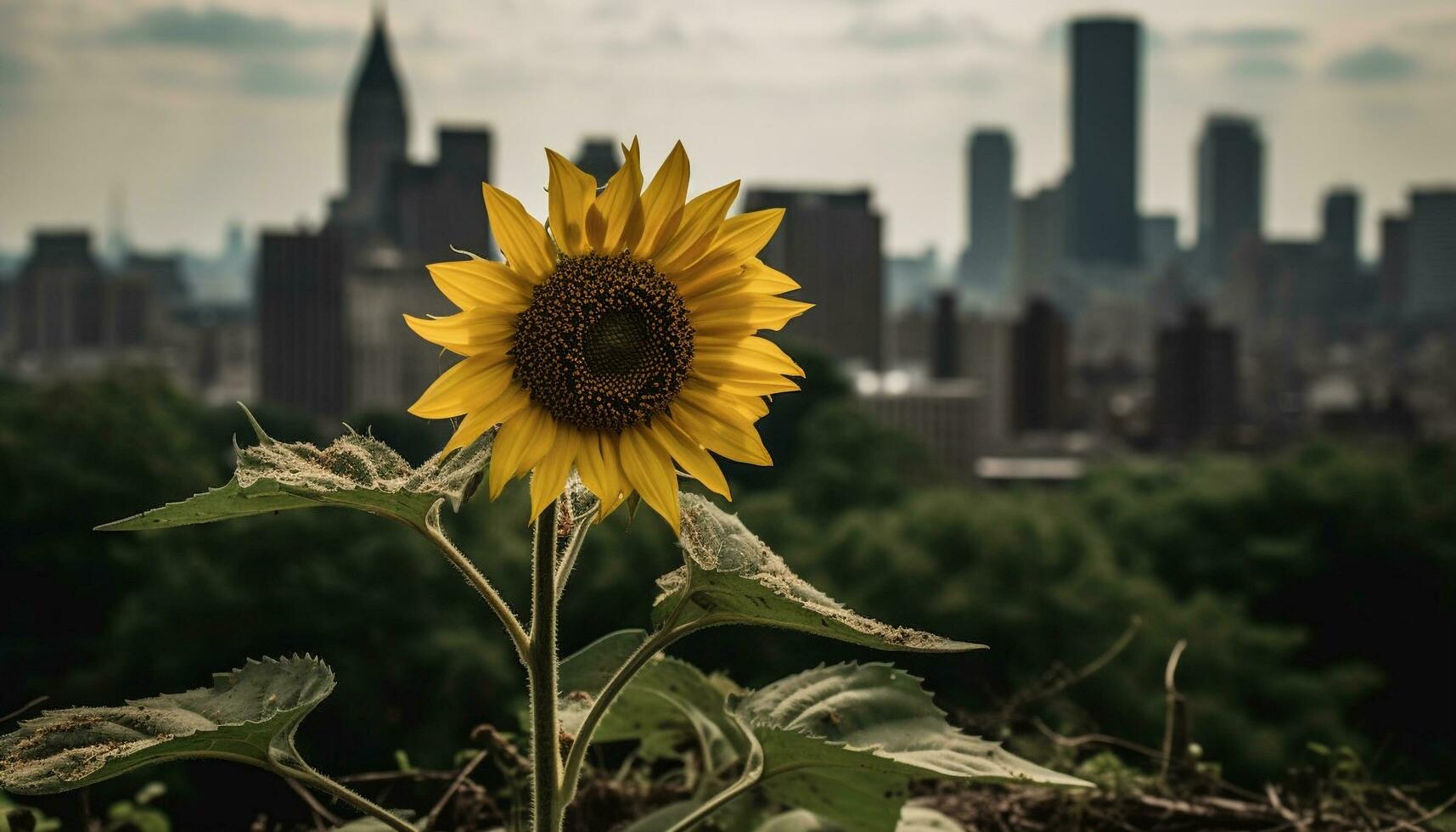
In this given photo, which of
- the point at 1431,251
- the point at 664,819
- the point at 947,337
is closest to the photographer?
the point at 664,819

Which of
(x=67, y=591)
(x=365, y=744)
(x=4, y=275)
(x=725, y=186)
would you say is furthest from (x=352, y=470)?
(x=4, y=275)

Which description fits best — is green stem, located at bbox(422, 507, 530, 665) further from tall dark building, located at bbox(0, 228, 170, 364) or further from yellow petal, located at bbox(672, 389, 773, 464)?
tall dark building, located at bbox(0, 228, 170, 364)

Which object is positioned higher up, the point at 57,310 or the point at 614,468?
the point at 614,468

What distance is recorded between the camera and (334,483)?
171cm

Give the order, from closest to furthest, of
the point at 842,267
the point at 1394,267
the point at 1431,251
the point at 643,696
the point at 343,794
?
the point at 343,794 < the point at 643,696 < the point at 842,267 < the point at 1394,267 < the point at 1431,251

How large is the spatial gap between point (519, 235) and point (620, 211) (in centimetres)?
13

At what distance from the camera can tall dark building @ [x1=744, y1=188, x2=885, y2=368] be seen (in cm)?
12431

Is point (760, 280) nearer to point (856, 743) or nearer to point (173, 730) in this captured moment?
point (856, 743)

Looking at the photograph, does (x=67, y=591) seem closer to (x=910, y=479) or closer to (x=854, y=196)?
(x=910, y=479)

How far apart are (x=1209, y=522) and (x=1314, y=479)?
102 inches

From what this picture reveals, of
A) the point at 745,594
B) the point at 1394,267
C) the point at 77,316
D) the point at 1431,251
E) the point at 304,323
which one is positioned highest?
the point at 1431,251

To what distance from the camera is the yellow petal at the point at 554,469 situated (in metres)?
1.82

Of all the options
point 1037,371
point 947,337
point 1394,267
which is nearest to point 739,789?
point 1037,371

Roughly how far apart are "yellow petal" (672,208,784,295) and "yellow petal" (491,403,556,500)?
24cm
